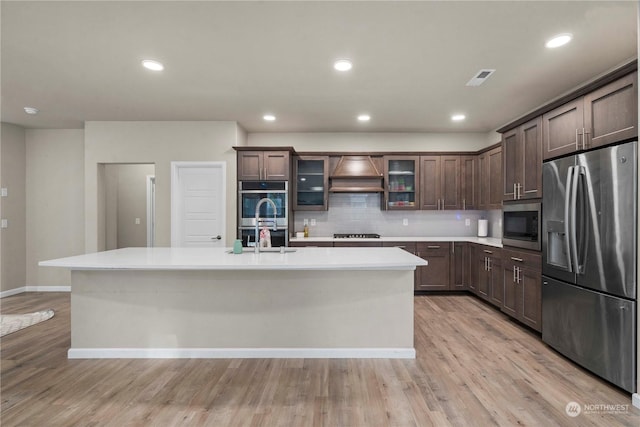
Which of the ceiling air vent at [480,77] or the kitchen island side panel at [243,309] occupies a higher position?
the ceiling air vent at [480,77]

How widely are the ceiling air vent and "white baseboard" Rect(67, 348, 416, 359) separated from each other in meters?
2.69

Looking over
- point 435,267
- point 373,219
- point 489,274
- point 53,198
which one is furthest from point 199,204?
point 489,274

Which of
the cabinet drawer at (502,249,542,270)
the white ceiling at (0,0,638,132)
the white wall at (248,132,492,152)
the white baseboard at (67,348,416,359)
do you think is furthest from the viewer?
the white wall at (248,132,492,152)

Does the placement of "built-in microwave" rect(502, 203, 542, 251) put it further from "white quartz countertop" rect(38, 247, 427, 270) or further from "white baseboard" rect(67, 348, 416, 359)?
"white baseboard" rect(67, 348, 416, 359)

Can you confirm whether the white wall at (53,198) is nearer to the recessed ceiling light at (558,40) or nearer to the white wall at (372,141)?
the white wall at (372,141)

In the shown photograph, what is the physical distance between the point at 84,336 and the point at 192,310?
992 mm

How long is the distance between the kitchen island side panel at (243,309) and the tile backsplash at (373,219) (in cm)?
276

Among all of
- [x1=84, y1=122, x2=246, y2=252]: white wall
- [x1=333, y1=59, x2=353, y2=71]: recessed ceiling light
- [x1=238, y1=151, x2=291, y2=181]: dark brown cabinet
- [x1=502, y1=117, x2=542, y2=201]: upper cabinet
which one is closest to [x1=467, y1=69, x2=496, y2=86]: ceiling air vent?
[x1=502, y1=117, x2=542, y2=201]: upper cabinet

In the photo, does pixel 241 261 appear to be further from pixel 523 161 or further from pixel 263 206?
pixel 523 161

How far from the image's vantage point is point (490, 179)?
4.87 meters

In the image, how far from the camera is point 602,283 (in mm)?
2434

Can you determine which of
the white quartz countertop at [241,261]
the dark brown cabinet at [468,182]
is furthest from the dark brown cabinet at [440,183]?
the white quartz countertop at [241,261]

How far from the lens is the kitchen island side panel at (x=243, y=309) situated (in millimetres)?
2898

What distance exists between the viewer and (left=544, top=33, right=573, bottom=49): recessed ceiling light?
2525 mm
